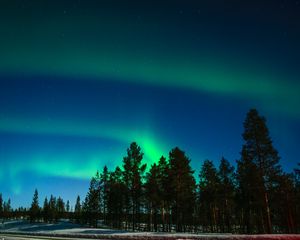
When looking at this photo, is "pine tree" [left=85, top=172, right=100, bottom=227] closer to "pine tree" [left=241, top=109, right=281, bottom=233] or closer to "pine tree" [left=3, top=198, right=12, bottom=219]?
"pine tree" [left=241, top=109, right=281, bottom=233]

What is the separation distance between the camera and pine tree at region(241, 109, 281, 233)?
103 feet

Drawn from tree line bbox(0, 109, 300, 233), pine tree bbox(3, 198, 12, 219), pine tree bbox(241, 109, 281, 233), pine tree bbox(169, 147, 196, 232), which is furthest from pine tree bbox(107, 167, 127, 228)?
pine tree bbox(3, 198, 12, 219)

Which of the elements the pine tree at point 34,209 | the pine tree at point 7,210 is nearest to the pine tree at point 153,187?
the pine tree at point 34,209

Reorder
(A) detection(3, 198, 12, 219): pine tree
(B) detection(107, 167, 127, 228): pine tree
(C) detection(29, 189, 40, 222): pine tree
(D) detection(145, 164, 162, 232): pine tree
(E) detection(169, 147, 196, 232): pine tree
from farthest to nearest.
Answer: (A) detection(3, 198, 12, 219): pine tree
(C) detection(29, 189, 40, 222): pine tree
(B) detection(107, 167, 127, 228): pine tree
(D) detection(145, 164, 162, 232): pine tree
(E) detection(169, 147, 196, 232): pine tree

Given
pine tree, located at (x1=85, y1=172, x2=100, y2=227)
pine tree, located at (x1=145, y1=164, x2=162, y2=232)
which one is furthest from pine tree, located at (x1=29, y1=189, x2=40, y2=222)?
pine tree, located at (x1=145, y1=164, x2=162, y2=232)

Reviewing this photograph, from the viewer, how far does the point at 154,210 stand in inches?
2181

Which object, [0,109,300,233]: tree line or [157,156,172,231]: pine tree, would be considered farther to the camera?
[157,156,172,231]: pine tree

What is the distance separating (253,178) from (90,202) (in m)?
52.6

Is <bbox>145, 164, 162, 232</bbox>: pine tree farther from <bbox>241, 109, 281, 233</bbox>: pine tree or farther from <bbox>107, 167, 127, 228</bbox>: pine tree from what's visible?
<bbox>241, 109, 281, 233</bbox>: pine tree

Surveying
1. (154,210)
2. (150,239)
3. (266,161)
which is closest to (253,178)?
(266,161)

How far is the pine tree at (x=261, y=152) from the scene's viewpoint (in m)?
31.3

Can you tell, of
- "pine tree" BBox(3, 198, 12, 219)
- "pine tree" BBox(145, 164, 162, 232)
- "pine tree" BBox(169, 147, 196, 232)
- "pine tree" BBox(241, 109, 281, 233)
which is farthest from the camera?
"pine tree" BBox(3, 198, 12, 219)

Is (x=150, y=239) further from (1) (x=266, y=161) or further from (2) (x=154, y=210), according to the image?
(2) (x=154, y=210)

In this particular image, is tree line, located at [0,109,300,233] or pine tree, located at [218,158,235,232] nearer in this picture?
tree line, located at [0,109,300,233]
